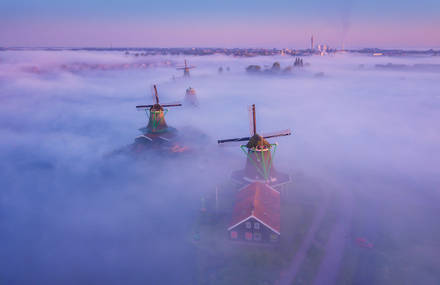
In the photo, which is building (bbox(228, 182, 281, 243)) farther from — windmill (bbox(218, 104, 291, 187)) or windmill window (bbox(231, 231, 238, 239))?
windmill (bbox(218, 104, 291, 187))

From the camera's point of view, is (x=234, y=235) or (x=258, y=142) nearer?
(x=234, y=235)

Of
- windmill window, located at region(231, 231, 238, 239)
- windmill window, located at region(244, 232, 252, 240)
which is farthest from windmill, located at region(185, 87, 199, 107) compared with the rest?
windmill window, located at region(244, 232, 252, 240)

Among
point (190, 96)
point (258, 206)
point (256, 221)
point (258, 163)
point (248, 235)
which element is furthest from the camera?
point (190, 96)

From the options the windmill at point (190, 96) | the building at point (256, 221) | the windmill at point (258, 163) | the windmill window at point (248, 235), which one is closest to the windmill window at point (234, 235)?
the building at point (256, 221)

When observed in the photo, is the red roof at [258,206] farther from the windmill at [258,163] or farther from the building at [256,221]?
the windmill at [258,163]

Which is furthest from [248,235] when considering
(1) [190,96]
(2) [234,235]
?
(1) [190,96]

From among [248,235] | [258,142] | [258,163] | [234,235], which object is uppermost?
[258,142]

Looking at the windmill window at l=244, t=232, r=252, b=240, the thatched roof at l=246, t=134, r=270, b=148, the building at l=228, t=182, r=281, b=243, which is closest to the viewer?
the building at l=228, t=182, r=281, b=243

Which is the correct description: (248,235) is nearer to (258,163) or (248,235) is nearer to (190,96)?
(258,163)
